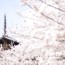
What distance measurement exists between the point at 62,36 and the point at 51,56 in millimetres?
1162

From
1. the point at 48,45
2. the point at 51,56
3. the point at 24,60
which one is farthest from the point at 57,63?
the point at 24,60

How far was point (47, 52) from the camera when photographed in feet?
20.5

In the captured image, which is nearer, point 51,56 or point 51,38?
point 51,38

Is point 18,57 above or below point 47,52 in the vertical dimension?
below

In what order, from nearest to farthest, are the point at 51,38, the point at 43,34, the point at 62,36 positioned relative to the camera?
1. the point at 62,36
2. the point at 51,38
3. the point at 43,34

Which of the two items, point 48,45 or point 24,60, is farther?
point 24,60

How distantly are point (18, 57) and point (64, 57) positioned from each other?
24.6 ft

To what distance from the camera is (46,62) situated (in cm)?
628

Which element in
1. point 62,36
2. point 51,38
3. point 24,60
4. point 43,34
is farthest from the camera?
point 24,60

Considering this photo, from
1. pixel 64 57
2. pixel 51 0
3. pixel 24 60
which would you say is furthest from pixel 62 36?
pixel 24 60

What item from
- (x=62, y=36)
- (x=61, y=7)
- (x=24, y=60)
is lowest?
(x=24, y=60)

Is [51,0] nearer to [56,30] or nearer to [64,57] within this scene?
[56,30]

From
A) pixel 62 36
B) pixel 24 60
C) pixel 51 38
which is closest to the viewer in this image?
pixel 62 36

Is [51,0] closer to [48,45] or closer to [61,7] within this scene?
[61,7]
